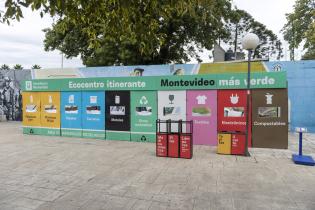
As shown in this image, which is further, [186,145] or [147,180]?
[186,145]

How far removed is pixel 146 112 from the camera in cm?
1069

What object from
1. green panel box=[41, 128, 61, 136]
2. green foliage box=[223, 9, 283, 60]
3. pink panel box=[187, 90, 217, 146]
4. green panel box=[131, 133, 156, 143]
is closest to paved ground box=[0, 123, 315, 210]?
pink panel box=[187, 90, 217, 146]

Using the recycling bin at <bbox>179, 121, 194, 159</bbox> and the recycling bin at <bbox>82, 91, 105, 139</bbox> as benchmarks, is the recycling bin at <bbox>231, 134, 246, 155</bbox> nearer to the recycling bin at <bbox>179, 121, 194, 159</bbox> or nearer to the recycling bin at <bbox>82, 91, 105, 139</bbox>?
the recycling bin at <bbox>179, 121, 194, 159</bbox>

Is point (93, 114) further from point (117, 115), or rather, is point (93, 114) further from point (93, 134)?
point (117, 115)

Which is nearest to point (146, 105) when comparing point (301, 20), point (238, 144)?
point (238, 144)

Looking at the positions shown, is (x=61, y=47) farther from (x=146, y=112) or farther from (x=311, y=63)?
(x=311, y=63)

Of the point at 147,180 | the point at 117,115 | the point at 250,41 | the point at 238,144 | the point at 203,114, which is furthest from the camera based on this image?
the point at 117,115

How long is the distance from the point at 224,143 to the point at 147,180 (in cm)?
345

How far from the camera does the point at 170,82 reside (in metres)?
10.3

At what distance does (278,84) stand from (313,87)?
5640 mm

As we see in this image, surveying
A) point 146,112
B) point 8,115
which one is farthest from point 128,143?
point 8,115

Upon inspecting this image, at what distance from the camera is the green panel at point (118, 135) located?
10945mm

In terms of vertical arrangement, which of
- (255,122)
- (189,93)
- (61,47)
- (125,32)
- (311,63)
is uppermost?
(61,47)

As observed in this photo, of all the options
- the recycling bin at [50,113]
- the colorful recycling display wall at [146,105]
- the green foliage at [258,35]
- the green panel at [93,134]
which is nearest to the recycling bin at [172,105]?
the colorful recycling display wall at [146,105]
